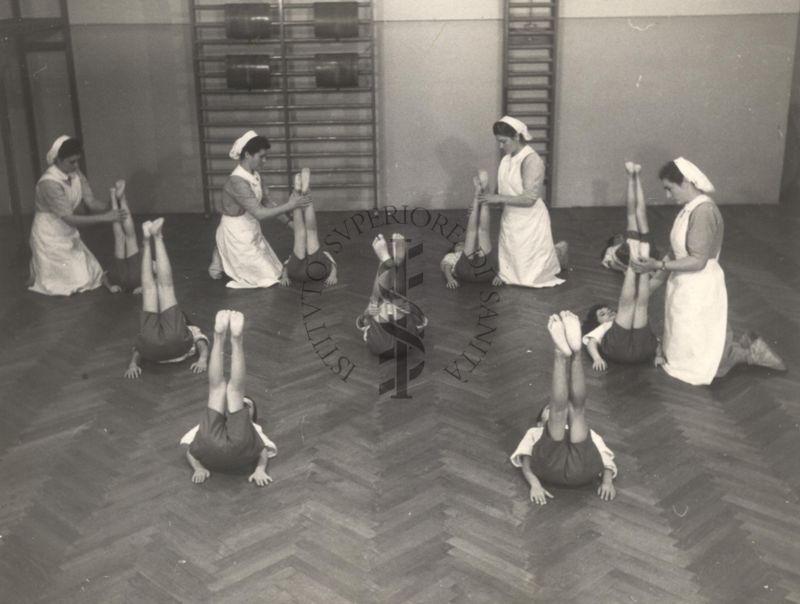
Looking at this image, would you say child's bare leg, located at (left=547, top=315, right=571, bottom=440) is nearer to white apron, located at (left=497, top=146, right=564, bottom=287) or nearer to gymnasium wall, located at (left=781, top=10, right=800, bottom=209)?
white apron, located at (left=497, top=146, right=564, bottom=287)

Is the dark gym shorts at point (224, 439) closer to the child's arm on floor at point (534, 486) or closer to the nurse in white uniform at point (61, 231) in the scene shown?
the child's arm on floor at point (534, 486)

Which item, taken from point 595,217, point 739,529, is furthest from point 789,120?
point 739,529

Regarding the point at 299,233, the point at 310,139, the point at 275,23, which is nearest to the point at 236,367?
the point at 299,233

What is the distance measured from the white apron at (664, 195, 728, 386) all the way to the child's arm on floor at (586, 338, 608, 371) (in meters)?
0.40

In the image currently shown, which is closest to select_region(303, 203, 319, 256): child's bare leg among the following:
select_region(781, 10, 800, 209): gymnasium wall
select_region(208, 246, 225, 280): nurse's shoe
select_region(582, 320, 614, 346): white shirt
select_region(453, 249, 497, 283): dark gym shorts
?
select_region(208, 246, 225, 280): nurse's shoe

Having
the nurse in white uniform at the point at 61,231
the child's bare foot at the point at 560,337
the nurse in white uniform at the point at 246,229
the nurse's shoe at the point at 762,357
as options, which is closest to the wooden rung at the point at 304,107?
the nurse in white uniform at the point at 246,229

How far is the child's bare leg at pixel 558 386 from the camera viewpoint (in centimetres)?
389

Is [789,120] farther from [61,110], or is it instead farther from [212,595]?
[212,595]

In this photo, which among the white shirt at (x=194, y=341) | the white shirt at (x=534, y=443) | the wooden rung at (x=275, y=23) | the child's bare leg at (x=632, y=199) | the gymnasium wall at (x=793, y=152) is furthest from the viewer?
the gymnasium wall at (x=793, y=152)

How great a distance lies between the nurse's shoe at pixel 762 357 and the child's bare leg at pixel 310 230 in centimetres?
299

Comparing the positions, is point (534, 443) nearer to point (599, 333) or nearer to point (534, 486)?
point (534, 486)

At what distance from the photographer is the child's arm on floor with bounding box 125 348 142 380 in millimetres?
5371

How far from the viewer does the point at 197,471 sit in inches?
170

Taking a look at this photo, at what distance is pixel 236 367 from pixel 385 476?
0.85 metres
